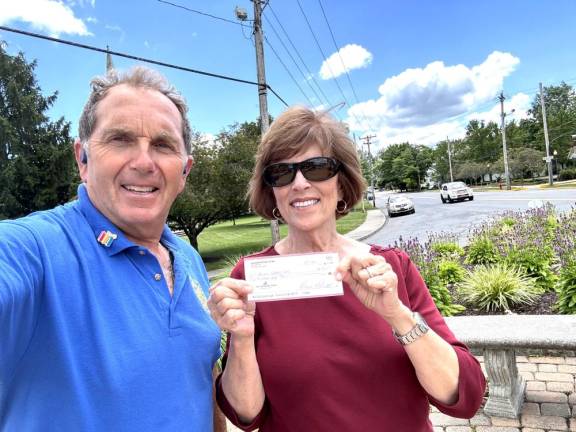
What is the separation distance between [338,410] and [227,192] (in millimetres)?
16634

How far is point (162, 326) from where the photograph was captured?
53.4 inches

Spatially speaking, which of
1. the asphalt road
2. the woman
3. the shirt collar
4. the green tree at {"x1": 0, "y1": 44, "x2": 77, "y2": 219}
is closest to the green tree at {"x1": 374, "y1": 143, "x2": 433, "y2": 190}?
the asphalt road

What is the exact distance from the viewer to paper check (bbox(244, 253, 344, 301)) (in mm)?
1457

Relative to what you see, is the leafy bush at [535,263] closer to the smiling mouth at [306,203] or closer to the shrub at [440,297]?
the shrub at [440,297]

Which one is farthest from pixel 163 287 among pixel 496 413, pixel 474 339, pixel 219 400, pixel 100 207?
pixel 496 413

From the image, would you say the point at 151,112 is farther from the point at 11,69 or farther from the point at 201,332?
the point at 11,69

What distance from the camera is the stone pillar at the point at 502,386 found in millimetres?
3375

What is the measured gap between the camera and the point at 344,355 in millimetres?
1552

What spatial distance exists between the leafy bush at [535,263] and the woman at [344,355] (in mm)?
5555

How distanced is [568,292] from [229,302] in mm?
5354

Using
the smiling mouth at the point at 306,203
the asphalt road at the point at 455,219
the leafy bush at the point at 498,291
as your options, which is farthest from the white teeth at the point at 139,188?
the asphalt road at the point at 455,219

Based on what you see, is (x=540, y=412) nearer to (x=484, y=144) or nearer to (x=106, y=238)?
(x=106, y=238)

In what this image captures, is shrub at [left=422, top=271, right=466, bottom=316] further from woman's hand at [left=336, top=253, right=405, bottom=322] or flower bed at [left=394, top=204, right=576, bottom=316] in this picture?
woman's hand at [left=336, top=253, right=405, bottom=322]

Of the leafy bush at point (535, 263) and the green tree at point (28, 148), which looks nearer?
the leafy bush at point (535, 263)
